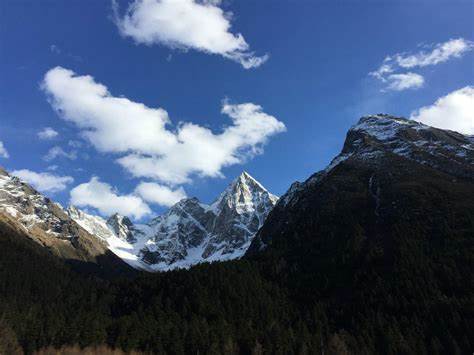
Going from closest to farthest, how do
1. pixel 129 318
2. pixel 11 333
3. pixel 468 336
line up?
pixel 468 336
pixel 11 333
pixel 129 318

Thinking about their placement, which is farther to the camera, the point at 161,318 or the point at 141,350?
the point at 161,318

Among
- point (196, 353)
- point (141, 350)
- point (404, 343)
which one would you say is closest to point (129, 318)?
point (141, 350)

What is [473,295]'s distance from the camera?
178125mm

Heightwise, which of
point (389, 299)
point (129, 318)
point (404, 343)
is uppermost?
point (389, 299)

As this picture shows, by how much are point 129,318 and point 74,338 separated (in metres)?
23.8

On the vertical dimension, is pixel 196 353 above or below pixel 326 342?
below

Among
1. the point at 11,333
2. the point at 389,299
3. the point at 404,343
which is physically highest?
the point at 389,299

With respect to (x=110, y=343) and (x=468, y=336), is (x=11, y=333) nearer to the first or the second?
(x=110, y=343)

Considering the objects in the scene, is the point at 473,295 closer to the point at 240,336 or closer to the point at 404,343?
the point at 404,343

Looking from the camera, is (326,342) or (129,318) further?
(129,318)

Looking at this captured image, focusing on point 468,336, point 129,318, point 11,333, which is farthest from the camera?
point 129,318

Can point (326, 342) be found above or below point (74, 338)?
above

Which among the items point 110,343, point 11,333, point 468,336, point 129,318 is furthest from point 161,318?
point 468,336

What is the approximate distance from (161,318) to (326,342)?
64.1m
